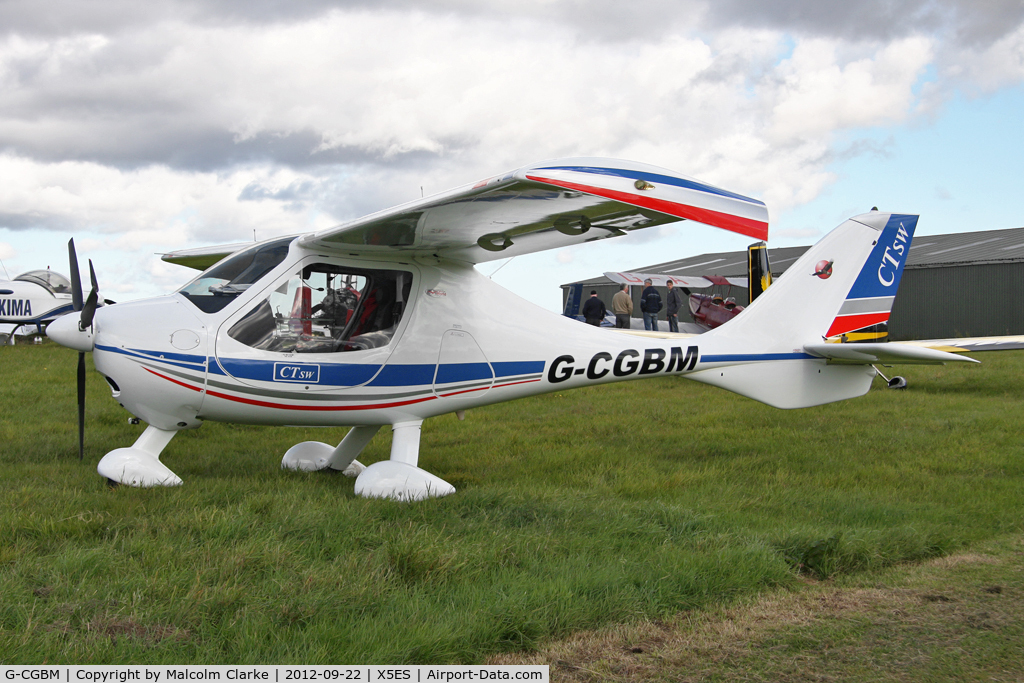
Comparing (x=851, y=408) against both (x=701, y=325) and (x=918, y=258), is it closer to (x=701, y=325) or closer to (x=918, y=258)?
(x=701, y=325)

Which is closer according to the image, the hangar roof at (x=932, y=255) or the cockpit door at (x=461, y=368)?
the cockpit door at (x=461, y=368)

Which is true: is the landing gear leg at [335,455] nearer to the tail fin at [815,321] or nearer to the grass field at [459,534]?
the grass field at [459,534]

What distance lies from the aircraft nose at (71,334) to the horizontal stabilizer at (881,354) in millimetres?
7041

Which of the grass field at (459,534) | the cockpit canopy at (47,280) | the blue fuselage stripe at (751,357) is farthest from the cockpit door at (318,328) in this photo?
the cockpit canopy at (47,280)

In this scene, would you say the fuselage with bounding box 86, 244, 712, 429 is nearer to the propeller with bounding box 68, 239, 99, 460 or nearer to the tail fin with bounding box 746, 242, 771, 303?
the propeller with bounding box 68, 239, 99, 460

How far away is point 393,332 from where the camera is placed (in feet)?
21.0

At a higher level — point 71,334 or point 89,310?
point 89,310

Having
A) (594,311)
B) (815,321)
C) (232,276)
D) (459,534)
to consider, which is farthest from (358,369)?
(594,311)

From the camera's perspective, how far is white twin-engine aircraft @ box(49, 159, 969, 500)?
5188 mm

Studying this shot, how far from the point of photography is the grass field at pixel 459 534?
327 centimetres

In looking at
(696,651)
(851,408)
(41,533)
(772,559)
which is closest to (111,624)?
(41,533)

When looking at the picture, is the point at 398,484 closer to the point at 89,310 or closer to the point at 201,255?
the point at 89,310

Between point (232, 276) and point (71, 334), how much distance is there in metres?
1.24

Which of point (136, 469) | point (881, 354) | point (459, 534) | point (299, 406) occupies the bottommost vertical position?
point (459, 534)
